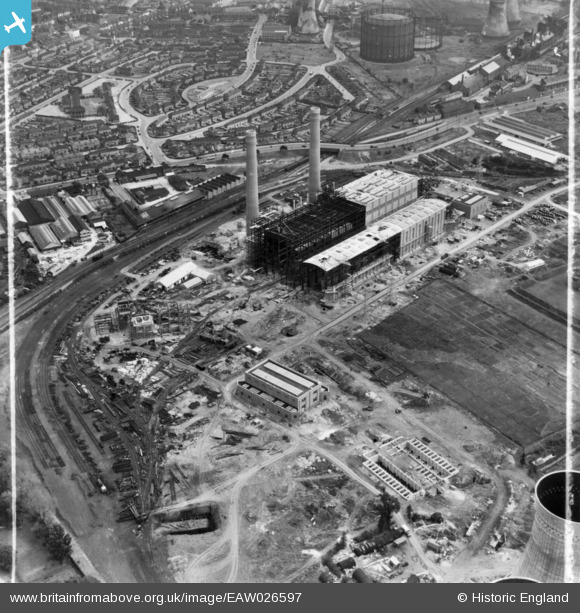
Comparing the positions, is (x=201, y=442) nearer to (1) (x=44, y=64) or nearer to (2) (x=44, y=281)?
(2) (x=44, y=281)

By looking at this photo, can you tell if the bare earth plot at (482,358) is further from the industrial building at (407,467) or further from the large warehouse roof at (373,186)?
the large warehouse roof at (373,186)

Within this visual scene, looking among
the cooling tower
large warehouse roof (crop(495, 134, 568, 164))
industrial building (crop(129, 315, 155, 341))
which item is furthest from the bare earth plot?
large warehouse roof (crop(495, 134, 568, 164))

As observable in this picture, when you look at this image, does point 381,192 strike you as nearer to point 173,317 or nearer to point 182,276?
point 182,276

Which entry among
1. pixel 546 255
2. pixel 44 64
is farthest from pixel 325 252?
pixel 44 64

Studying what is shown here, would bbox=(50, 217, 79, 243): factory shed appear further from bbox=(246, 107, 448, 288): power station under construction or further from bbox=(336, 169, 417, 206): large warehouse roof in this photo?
bbox=(336, 169, 417, 206): large warehouse roof

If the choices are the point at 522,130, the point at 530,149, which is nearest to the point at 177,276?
the point at 530,149

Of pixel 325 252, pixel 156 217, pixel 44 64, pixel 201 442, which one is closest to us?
pixel 201 442
